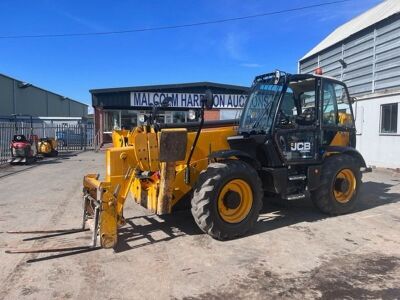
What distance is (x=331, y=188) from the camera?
312 inches

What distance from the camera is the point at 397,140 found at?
48.1 ft

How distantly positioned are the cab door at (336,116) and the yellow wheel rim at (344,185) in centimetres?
58

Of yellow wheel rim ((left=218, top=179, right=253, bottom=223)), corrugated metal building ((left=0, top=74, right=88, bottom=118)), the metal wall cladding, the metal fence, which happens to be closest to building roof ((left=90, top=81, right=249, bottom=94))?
the metal fence

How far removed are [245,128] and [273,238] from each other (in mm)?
1997

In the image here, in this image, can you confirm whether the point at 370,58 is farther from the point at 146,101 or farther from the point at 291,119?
the point at 146,101

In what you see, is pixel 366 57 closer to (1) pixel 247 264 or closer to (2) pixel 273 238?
(2) pixel 273 238

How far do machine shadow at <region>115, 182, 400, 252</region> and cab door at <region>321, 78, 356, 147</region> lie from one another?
1.37 metres

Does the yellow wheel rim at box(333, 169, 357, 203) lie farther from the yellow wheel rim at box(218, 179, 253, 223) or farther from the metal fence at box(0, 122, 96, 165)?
the metal fence at box(0, 122, 96, 165)

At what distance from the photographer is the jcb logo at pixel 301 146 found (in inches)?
299

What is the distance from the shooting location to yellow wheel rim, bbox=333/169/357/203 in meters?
8.13

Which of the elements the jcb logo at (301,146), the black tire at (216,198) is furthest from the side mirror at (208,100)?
the jcb logo at (301,146)

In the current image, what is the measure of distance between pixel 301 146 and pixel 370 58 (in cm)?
966

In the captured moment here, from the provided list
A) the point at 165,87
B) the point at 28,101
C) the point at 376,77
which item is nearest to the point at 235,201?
the point at 376,77

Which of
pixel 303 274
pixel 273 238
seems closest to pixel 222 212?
pixel 273 238
